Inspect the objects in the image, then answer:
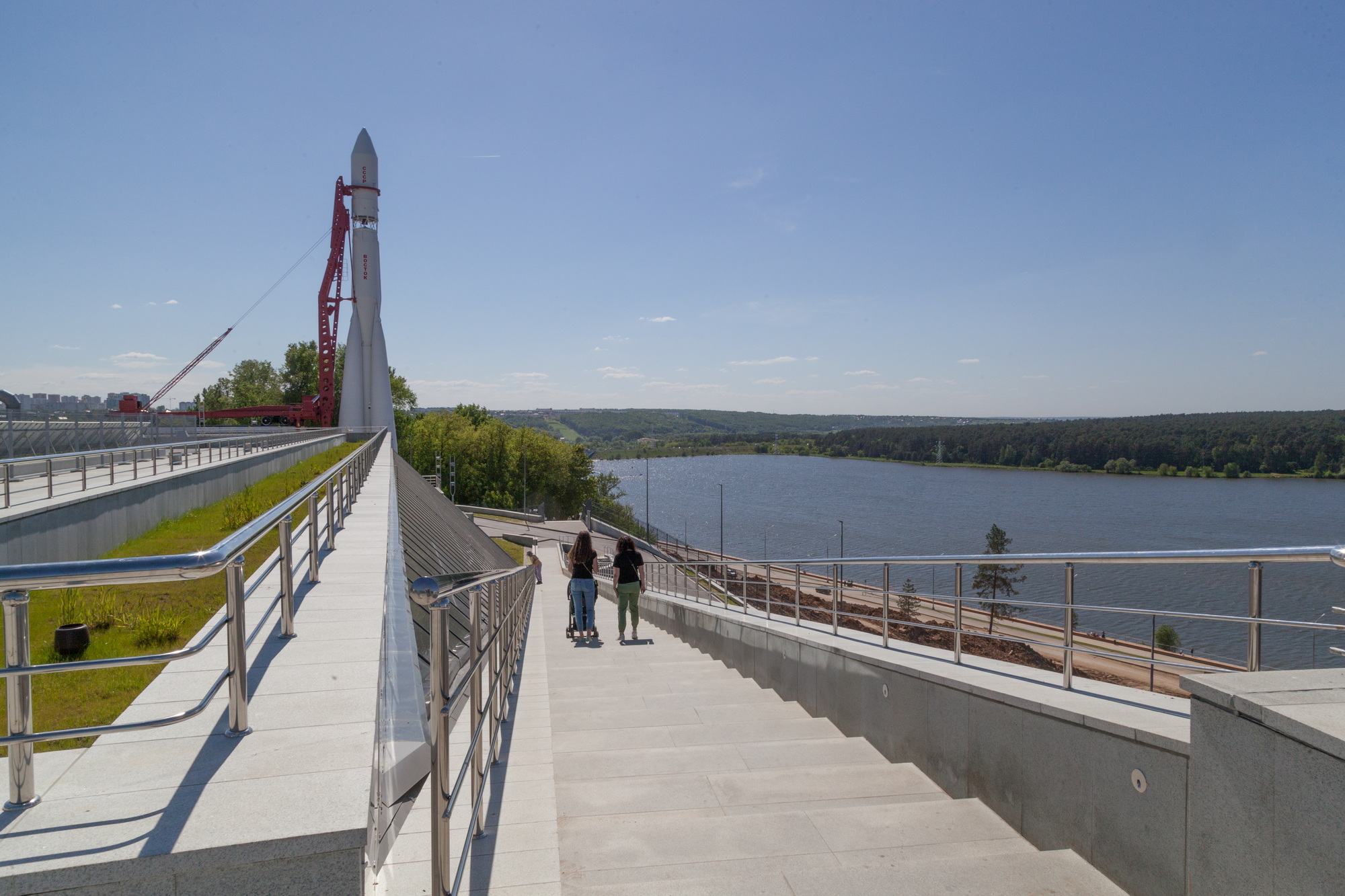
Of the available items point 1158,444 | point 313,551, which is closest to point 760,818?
point 313,551

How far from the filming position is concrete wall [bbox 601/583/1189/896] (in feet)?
8.98

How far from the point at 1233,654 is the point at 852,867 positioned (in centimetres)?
3924

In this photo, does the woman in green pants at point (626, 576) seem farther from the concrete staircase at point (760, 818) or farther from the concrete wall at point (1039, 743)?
the concrete wall at point (1039, 743)

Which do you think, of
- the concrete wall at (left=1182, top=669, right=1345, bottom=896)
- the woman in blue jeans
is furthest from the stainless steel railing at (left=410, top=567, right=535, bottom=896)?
the woman in blue jeans

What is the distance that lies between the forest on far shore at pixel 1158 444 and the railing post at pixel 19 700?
99568 mm

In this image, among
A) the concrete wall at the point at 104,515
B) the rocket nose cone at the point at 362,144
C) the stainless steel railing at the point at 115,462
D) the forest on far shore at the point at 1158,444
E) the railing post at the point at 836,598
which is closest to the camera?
the railing post at the point at 836,598

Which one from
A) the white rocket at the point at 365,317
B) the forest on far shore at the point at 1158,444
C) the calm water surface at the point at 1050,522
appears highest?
the white rocket at the point at 365,317

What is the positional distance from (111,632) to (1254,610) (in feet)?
20.9

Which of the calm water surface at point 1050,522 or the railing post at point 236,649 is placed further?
the calm water surface at point 1050,522

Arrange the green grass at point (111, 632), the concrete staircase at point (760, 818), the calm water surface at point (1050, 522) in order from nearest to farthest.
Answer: the concrete staircase at point (760, 818) < the green grass at point (111, 632) < the calm water surface at point (1050, 522)

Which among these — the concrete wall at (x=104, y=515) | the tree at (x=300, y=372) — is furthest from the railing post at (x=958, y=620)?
the tree at (x=300, y=372)

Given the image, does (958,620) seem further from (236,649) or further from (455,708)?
(236,649)

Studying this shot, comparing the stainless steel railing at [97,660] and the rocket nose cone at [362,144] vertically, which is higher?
the rocket nose cone at [362,144]

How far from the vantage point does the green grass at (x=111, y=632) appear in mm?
3598
